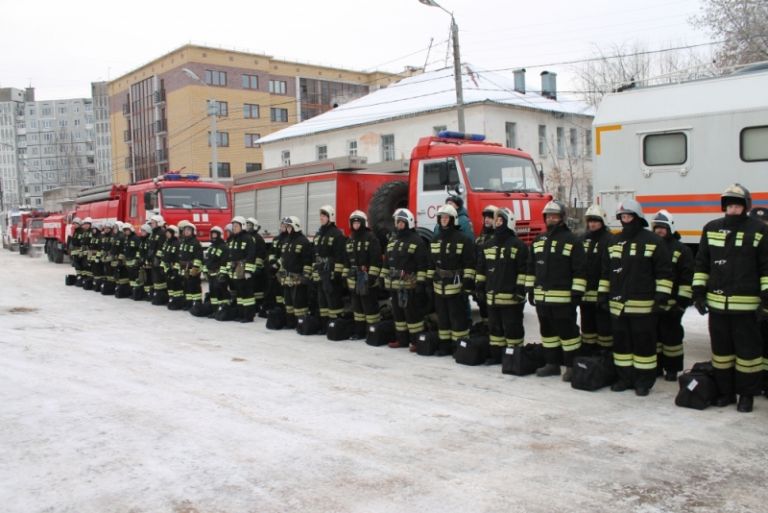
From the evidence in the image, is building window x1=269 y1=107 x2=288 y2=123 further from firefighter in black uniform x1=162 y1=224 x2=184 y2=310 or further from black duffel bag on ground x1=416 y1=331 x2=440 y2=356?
black duffel bag on ground x1=416 y1=331 x2=440 y2=356

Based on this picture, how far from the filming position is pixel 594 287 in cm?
761

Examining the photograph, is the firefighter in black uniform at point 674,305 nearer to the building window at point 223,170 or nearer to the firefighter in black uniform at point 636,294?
the firefighter in black uniform at point 636,294

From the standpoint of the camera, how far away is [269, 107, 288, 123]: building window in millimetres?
65375

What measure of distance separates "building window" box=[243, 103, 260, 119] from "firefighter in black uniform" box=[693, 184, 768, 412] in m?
60.4

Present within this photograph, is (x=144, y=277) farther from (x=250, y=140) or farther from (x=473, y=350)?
(x=250, y=140)

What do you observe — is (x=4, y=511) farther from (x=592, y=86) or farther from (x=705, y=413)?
(x=592, y=86)

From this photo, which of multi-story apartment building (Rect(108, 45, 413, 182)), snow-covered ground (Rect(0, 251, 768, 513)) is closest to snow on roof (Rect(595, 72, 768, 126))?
snow-covered ground (Rect(0, 251, 768, 513))

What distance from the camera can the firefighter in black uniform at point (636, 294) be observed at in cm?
673

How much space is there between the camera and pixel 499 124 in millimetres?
32969

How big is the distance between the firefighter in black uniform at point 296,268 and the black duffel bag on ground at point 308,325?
0.23 m

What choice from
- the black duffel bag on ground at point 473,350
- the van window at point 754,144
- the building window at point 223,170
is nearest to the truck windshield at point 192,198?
the black duffel bag on ground at point 473,350

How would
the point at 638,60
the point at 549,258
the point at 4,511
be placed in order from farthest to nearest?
the point at 638,60 < the point at 549,258 < the point at 4,511

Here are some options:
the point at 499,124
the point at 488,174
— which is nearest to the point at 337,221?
the point at 488,174

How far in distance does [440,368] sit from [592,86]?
111 feet
